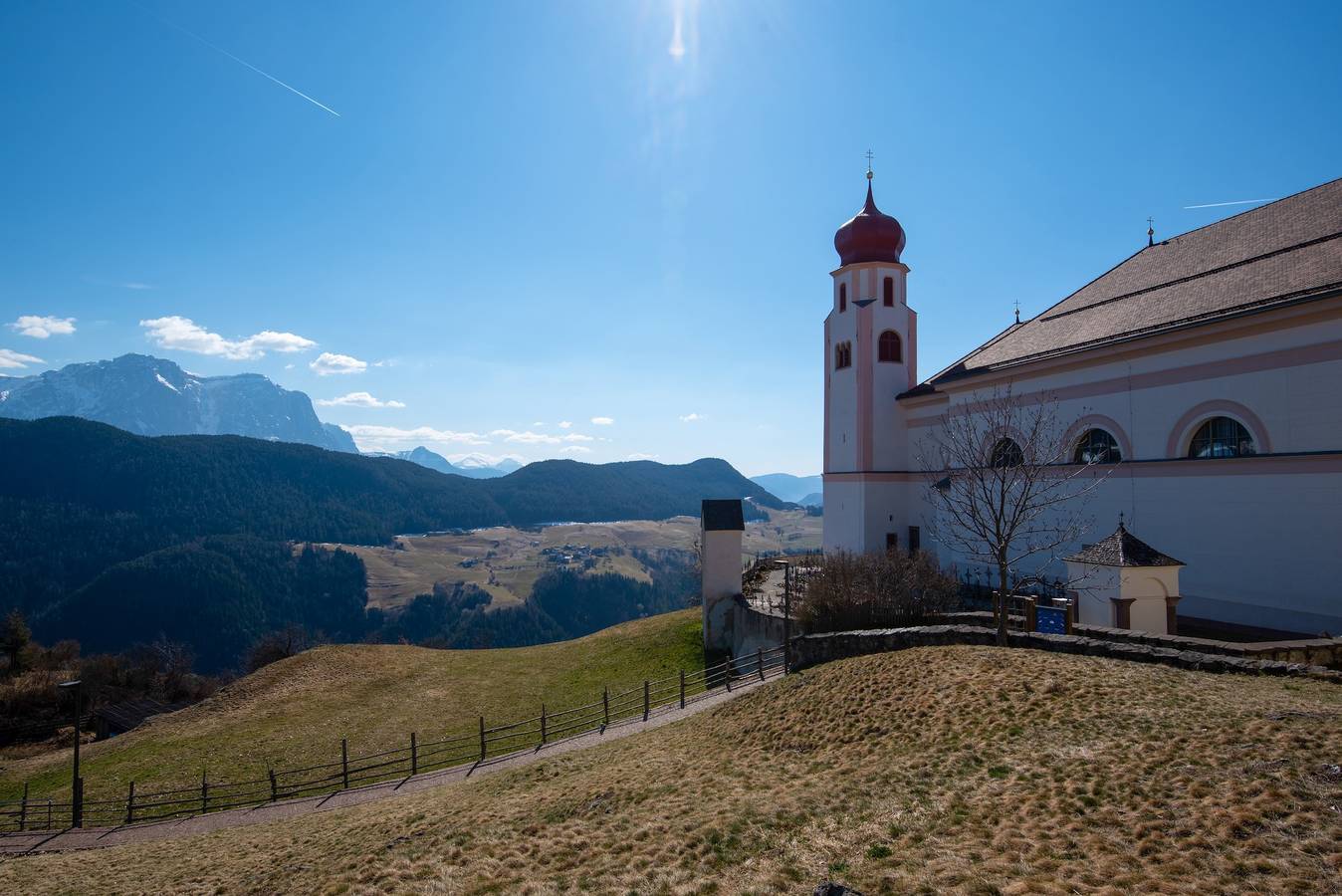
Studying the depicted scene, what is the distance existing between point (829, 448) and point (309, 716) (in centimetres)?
2669

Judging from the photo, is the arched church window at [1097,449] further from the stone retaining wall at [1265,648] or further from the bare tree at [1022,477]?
the stone retaining wall at [1265,648]

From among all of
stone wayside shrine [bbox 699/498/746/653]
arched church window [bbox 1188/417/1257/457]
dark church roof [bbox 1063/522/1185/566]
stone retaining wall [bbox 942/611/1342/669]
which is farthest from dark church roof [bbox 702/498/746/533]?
stone retaining wall [bbox 942/611/1342/669]

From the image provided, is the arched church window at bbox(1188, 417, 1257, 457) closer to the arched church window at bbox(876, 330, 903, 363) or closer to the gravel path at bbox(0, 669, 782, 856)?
the arched church window at bbox(876, 330, 903, 363)

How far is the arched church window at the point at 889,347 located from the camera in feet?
114

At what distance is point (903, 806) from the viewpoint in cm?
843

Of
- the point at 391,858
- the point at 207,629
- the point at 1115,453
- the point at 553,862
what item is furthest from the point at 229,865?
the point at 207,629

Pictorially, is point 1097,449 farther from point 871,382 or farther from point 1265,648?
point 1265,648

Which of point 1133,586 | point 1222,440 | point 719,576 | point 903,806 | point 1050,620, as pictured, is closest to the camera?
point 903,806

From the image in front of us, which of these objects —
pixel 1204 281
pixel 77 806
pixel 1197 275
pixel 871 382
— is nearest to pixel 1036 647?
pixel 1204 281

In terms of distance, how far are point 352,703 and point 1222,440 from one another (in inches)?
1289

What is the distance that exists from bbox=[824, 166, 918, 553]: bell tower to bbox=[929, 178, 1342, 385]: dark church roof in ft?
13.7

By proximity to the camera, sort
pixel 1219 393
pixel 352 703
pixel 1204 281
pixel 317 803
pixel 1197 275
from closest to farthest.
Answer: pixel 317 803, pixel 1219 393, pixel 1204 281, pixel 1197 275, pixel 352 703

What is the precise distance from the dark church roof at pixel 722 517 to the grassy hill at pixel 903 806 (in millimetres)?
14278

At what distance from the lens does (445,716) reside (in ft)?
84.2
